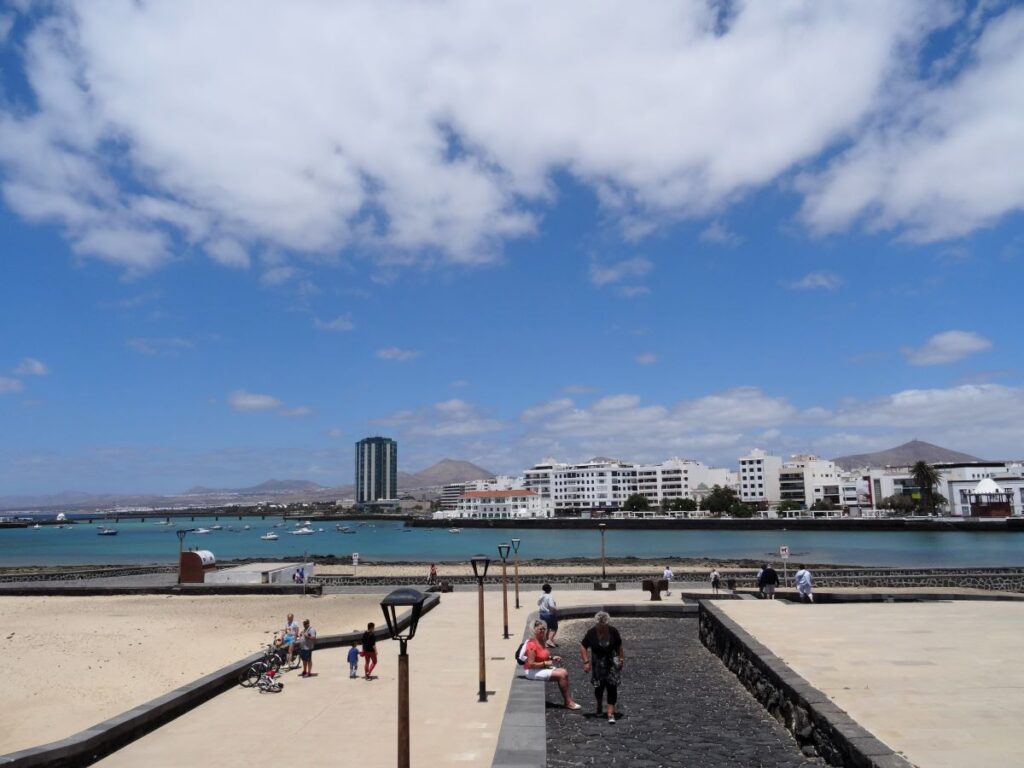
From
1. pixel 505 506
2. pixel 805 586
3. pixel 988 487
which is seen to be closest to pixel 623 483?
pixel 505 506

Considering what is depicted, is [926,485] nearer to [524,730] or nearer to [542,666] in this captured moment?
[542,666]

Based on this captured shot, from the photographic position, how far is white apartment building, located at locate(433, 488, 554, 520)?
156 meters

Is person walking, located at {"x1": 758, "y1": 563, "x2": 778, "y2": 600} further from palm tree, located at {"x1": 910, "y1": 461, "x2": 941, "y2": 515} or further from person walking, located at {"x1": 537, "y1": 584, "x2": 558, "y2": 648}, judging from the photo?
palm tree, located at {"x1": 910, "y1": 461, "x2": 941, "y2": 515}

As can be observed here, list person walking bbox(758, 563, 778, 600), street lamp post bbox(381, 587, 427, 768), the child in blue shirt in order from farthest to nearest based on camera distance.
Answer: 1. person walking bbox(758, 563, 778, 600)
2. the child in blue shirt
3. street lamp post bbox(381, 587, 427, 768)

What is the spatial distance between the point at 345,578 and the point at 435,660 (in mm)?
21178

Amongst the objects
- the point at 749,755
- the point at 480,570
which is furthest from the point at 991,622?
the point at 480,570

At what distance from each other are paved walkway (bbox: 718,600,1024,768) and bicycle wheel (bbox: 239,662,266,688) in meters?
8.15

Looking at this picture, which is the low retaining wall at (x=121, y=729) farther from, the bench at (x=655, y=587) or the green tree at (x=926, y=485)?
the green tree at (x=926, y=485)

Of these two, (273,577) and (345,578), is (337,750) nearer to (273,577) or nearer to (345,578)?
(273,577)

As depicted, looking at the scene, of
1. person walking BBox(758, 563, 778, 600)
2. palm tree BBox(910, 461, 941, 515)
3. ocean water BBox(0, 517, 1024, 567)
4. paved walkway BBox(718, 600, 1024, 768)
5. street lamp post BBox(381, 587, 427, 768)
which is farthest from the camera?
palm tree BBox(910, 461, 941, 515)

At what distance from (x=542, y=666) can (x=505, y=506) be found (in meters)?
150

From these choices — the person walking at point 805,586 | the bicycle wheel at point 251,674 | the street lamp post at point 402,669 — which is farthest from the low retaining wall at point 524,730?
the person walking at point 805,586

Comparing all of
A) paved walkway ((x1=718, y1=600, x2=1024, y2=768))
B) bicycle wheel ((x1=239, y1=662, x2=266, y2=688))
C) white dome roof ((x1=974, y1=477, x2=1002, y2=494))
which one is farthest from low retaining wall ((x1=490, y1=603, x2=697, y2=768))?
white dome roof ((x1=974, y1=477, x2=1002, y2=494))

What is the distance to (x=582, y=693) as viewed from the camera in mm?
11164
